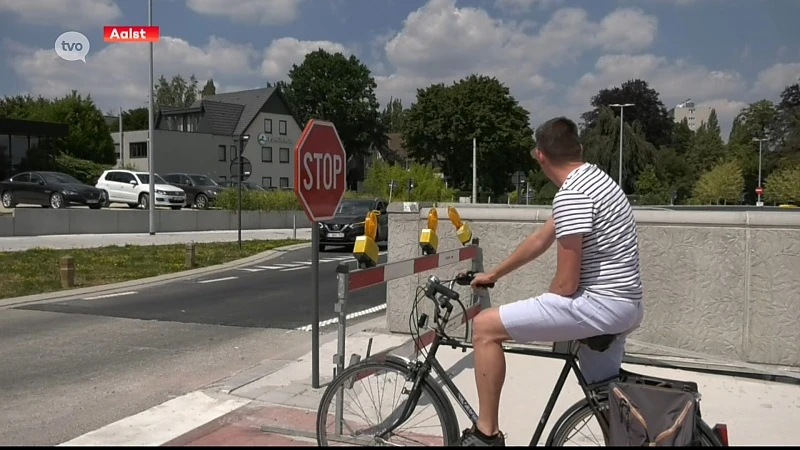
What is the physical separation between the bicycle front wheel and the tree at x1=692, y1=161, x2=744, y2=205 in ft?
204

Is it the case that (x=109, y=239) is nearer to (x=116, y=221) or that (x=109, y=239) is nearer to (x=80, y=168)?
(x=116, y=221)

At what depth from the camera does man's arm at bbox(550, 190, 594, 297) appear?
3.20 metres

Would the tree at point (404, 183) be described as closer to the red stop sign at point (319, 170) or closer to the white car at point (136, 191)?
the white car at point (136, 191)

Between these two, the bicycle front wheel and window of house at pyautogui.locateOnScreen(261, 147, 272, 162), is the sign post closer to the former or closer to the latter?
the bicycle front wheel

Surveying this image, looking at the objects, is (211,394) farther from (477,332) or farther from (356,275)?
(477,332)

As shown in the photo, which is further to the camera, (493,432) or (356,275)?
(356,275)

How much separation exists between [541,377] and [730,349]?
1701 mm

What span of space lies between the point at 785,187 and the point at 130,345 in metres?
52.3

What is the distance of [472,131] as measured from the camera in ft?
235

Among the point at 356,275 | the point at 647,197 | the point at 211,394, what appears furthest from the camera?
the point at 647,197

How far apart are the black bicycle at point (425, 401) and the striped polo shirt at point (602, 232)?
25 centimetres

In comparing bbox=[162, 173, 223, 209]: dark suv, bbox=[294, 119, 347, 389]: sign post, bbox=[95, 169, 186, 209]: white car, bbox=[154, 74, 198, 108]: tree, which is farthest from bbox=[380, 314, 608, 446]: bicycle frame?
bbox=[154, 74, 198, 108]: tree

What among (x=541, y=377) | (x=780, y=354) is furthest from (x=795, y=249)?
(x=541, y=377)

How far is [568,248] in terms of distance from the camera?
3.21 meters
